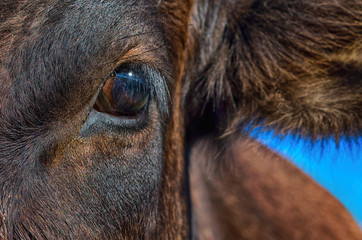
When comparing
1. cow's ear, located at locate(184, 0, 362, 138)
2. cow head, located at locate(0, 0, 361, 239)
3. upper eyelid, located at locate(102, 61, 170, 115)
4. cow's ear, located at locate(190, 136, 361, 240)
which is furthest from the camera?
cow's ear, located at locate(190, 136, 361, 240)

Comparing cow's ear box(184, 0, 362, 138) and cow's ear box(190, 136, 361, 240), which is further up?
cow's ear box(184, 0, 362, 138)

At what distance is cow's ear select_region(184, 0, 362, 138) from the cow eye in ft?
0.97

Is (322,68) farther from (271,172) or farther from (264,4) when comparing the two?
(271,172)

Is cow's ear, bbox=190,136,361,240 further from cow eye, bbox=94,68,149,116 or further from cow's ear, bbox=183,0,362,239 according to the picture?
cow eye, bbox=94,68,149,116

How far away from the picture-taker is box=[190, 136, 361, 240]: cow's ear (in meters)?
2.14

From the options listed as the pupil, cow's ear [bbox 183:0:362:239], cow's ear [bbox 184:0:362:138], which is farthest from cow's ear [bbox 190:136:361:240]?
the pupil

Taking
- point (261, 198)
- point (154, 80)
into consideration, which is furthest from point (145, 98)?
point (261, 198)

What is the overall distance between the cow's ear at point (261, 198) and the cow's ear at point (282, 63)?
349 mm

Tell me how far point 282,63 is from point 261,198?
36.3 inches


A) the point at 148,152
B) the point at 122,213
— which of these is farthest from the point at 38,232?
the point at 148,152

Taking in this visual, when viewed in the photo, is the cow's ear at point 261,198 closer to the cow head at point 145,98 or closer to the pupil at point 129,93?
the cow head at point 145,98

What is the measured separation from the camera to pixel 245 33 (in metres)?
1.61

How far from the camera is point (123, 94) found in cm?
143

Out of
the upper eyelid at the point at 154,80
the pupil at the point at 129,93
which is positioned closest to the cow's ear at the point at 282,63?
the upper eyelid at the point at 154,80
